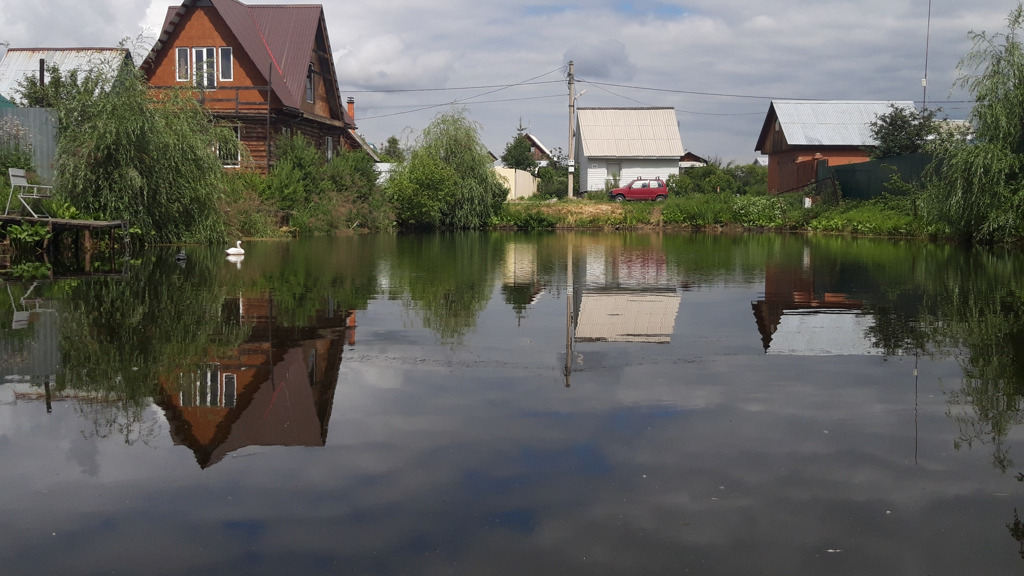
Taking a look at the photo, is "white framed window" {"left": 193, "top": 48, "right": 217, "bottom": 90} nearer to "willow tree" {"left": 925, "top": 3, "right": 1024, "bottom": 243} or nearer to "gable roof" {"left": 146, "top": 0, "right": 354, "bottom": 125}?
"gable roof" {"left": 146, "top": 0, "right": 354, "bottom": 125}

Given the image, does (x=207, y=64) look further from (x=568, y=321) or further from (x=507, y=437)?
(x=507, y=437)

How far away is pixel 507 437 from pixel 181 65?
35.4 metres

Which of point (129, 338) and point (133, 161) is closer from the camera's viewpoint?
point (129, 338)

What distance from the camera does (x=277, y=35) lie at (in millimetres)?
41062

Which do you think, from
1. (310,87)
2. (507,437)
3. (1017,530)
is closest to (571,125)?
(310,87)

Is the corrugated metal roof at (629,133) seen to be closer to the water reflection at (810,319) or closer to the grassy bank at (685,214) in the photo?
the grassy bank at (685,214)

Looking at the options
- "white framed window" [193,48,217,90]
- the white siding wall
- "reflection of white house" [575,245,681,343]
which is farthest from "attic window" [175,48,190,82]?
the white siding wall

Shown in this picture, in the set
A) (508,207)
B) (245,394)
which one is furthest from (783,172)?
(245,394)

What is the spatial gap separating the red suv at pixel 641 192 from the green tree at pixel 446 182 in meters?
10.7

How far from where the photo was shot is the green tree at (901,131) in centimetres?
4894

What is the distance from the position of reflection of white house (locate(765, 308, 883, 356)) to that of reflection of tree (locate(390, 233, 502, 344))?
332 cm

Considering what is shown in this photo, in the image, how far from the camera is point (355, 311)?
11.8 metres

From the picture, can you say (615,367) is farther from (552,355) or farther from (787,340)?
(787,340)

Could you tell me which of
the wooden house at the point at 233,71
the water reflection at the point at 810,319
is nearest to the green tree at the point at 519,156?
the wooden house at the point at 233,71
